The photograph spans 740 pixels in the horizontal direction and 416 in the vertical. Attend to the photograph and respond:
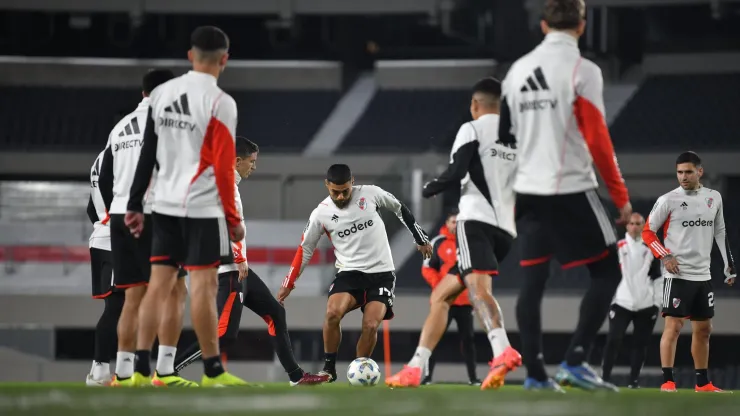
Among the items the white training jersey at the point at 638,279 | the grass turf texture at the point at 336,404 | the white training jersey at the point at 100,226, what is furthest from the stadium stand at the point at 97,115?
the grass turf texture at the point at 336,404

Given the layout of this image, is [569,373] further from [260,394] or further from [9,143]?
[9,143]

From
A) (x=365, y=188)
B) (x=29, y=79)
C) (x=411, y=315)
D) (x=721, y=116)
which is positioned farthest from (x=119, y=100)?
(x=365, y=188)

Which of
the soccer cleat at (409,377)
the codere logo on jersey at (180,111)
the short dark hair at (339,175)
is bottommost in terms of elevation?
the soccer cleat at (409,377)

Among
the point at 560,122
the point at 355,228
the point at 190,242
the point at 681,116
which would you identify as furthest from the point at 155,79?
the point at 681,116

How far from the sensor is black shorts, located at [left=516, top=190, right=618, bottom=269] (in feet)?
20.7

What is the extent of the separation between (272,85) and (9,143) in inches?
275

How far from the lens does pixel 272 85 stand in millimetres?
31406

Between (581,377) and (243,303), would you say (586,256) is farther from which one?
(243,303)

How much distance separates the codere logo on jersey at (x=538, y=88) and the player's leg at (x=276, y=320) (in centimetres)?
380

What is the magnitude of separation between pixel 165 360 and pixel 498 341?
6.85 feet

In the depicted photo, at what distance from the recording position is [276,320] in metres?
9.68

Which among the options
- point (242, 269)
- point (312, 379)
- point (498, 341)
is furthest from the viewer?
point (312, 379)

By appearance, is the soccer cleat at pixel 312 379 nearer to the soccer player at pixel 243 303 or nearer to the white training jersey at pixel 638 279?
the soccer player at pixel 243 303

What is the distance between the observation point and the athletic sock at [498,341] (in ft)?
23.4
